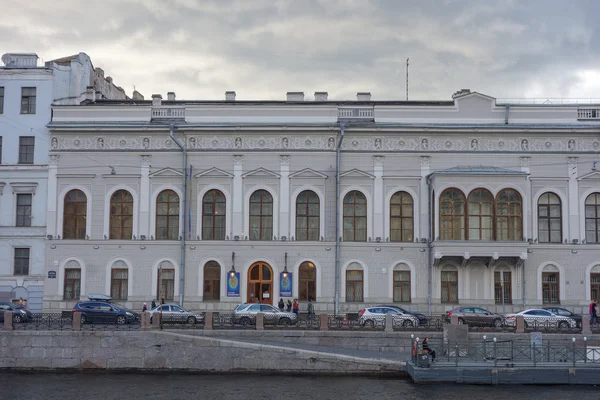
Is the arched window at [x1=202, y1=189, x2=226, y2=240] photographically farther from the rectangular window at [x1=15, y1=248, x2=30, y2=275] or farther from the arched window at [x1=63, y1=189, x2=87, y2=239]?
→ the rectangular window at [x1=15, y1=248, x2=30, y2=275]

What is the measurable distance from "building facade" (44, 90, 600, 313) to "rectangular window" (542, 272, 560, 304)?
3.5 inches

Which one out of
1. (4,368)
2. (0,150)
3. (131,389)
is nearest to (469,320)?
(131,389)

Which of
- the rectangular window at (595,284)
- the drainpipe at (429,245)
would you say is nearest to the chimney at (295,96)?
the drainpipe at (429,245)

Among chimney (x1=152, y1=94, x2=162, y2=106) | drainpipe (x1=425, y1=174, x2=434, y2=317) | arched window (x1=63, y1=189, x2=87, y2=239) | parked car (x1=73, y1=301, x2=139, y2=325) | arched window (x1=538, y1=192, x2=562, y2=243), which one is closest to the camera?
parked car (x1=73, y1=301, x2=139, y2=325)

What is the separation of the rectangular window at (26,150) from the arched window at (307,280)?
16695mm

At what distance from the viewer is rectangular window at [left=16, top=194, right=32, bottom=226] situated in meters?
43.8

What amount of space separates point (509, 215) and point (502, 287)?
3.90 m

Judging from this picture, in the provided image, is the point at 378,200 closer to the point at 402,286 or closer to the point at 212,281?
the point at 402,286

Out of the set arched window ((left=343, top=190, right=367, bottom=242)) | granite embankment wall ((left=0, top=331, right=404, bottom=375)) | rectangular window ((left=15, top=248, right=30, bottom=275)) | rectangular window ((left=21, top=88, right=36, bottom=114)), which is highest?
rectangular window ((left=21, top=88, right=36, bottom=114))

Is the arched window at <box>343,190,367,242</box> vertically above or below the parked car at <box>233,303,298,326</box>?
above

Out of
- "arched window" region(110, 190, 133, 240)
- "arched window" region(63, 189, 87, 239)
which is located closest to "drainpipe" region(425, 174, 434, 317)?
"arched window" region(110, 190, 133, 240)

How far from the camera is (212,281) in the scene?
42750 millimetres

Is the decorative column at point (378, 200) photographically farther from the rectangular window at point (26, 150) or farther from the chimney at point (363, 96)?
the rectangular window at point (26, 150)

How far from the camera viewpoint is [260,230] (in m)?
43.1
